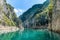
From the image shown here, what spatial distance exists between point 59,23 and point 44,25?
122407 millimetres

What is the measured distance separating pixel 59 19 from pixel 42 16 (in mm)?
136935

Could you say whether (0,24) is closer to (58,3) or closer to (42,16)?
(58,3)

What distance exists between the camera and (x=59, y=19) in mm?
60406

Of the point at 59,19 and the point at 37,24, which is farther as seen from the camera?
the point at 37,24

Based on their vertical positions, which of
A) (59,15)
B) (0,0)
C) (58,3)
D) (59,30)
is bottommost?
(59,30)

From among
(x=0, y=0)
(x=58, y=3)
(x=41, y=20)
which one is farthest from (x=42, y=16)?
(x=58, y=3)

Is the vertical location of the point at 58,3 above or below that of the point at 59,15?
above

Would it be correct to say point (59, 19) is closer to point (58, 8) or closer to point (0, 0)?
point (58, 8)

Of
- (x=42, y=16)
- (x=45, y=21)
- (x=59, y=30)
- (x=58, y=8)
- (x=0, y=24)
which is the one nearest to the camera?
(x=59, y=30)

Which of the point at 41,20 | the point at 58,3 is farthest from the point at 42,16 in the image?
the point at 58,3

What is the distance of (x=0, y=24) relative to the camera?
92875mm

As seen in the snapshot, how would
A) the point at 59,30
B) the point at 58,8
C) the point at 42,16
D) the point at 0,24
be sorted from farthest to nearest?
the point at 42,16 → the point at 0,24 → the point at 58,8 → the point at 59,30

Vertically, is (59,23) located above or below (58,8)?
below

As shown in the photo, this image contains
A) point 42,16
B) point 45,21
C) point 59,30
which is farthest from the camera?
point 42,16
